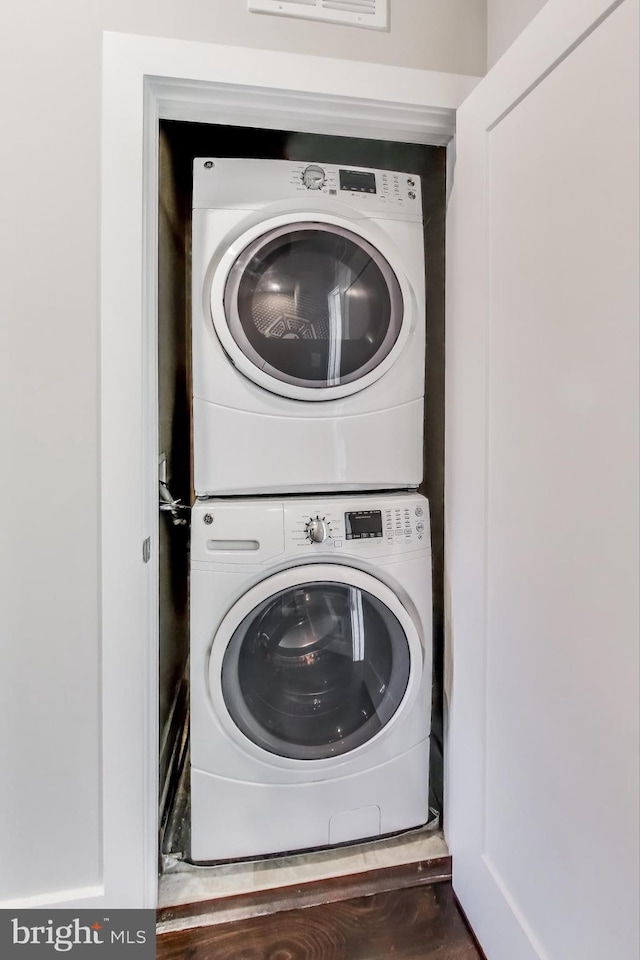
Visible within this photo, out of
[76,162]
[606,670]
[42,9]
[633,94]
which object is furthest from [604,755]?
[42,9]

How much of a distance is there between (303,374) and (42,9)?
→ 37.2 inches

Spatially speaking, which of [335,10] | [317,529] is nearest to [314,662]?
[317,529]

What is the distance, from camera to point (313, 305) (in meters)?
1.33

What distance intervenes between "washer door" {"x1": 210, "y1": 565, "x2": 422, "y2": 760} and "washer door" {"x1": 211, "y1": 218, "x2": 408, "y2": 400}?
1.71ft

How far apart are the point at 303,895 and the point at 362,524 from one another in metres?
0.97

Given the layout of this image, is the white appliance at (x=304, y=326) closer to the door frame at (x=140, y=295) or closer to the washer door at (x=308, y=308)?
the washer door at (x=308, y=308)

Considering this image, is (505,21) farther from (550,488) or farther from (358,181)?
(550,488)

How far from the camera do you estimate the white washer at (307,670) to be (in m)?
1.27

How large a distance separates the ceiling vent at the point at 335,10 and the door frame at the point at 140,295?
0.11 m

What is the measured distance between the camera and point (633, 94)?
2.31 feet

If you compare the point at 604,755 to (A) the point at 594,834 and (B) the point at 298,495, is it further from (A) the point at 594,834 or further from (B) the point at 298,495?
(B) the point at 298,495

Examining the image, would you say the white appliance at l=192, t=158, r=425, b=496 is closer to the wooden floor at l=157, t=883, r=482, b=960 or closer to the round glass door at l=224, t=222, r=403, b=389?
the round glass door at l=224, t=222, r=403, b=389

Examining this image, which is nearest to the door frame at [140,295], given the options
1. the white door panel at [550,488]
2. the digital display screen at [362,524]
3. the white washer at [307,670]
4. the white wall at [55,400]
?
the white wall at [55,400]

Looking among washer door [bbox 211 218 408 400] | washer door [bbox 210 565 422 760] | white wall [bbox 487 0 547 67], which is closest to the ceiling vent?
white wall [bbox 487 0 547 67]
